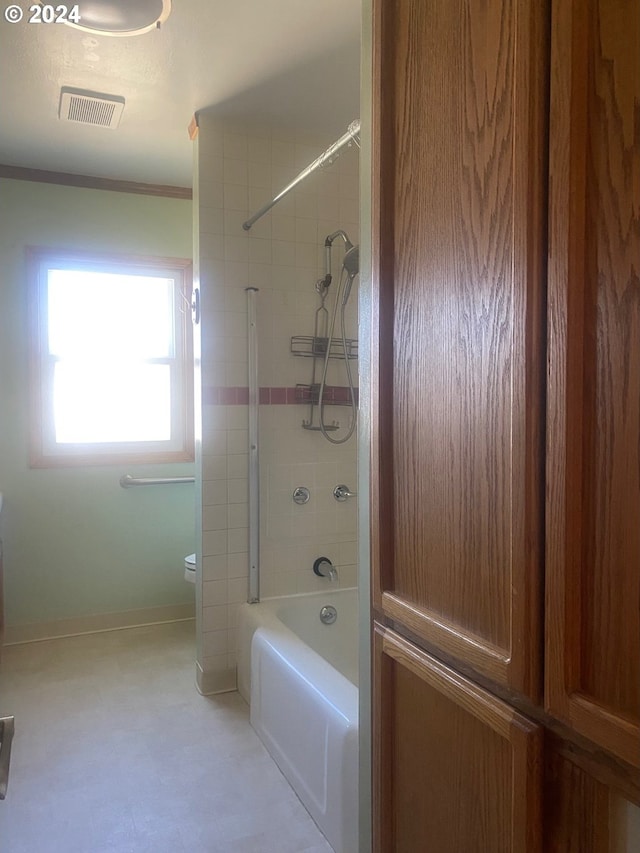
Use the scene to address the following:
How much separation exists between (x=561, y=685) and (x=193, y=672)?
8.58ft

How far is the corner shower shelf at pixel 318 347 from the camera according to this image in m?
2.89

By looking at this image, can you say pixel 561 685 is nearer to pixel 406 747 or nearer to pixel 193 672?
pixel 406 747

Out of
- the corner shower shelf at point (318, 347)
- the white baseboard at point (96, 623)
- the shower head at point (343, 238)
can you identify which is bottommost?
the white baseboard at point (96, 623)

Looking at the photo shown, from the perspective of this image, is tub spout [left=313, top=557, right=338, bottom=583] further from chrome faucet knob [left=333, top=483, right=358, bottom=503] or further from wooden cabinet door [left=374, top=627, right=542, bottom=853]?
wooden cabinet door [left=374, top=627, right=542, bottom=853]

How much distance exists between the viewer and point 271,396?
2.84 metres

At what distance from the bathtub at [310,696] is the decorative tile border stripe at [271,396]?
0.92 meters

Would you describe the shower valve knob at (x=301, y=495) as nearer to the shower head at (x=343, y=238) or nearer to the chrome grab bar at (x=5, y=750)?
the shower head at (x=343, y=238)

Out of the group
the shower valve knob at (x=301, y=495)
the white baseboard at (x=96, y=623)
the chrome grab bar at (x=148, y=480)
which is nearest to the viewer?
the shower valve knob at (x=301, y=495)

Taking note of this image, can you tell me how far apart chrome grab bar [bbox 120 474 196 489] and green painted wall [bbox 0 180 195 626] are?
32 millimetres

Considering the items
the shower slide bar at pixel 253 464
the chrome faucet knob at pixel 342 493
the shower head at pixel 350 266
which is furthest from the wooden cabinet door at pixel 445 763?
the shower head at pixel 350 266

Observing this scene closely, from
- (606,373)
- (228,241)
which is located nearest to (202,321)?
(228,241)

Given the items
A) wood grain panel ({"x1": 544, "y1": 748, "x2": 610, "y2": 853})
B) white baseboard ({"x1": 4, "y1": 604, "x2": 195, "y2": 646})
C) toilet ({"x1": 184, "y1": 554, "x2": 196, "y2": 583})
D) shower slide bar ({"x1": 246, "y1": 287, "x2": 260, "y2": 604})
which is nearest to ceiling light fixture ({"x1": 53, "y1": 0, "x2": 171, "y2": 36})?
shower slide bar ({"x1": 246, "y1": 287, "x2": 260, "y2": 604})

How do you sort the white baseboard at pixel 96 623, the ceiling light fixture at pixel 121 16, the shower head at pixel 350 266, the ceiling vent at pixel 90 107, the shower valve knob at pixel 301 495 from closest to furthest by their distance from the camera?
the ceiling light fixture at pixel 121 16 → the ceiling vent at pixel 90 107 → the shower head at pixel 350 266 → the shower valve knob at pixel 301 495 → the white baseboard at pixel 96 623

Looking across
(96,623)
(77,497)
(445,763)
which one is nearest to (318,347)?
(77,497)
